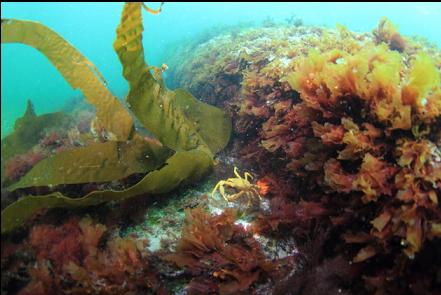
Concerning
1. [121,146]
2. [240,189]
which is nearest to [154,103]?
[121,146]

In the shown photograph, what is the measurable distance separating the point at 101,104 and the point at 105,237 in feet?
4.13

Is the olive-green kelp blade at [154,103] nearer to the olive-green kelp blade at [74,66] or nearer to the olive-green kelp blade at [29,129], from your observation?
the olive-green kelp blade at [74,66]

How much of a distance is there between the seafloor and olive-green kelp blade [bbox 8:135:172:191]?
253 mm

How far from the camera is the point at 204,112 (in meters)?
4.57

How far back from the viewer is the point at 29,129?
3.75 m

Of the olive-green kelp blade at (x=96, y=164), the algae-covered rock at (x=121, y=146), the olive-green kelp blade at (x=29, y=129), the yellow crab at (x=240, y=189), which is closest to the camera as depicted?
the algae-covered rock at (x=121, y=146)

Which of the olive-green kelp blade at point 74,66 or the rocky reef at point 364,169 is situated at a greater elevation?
the olive-green kelp blade at point 74,66

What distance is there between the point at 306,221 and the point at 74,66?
2.57 metres

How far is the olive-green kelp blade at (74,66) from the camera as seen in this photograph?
7.57 feet

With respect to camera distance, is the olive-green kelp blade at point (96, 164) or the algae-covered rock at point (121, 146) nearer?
the algae-covered rock at point (121, 146)

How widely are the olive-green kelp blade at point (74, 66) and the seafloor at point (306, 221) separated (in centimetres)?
64

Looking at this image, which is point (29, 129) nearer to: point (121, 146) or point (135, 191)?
point (121, 146)

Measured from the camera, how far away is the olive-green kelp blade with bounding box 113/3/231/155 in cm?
258

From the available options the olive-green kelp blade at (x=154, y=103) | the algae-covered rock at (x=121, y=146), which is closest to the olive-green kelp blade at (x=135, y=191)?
the algae-covered rock at (x=121, y=146)
